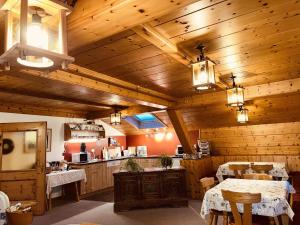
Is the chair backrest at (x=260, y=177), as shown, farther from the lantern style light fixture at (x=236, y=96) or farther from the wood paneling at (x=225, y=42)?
the wood paneling at (x=225, y=42)

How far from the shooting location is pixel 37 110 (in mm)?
6445

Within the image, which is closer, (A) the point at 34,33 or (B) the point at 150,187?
(A) the point at 34,33

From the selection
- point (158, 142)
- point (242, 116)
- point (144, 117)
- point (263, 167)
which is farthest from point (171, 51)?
point (158, 142)

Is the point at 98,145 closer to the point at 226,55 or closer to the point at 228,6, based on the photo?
the point at 226,55

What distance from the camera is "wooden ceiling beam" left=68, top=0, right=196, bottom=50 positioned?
1.43 m

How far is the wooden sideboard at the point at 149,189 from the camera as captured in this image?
5.36 meters

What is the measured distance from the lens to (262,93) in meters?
4.54

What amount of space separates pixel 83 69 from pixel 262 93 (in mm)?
3293

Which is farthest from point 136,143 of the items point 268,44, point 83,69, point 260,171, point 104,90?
point 268,44

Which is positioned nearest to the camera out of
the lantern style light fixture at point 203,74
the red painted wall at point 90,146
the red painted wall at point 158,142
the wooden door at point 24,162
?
the lantern style light fixture at point 203,74

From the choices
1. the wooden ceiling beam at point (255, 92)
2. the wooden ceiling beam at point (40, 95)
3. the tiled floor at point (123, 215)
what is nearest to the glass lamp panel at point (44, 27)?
the wooden ceiling beam at point (40, 95)

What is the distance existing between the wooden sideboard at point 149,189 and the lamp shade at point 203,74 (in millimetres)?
3464

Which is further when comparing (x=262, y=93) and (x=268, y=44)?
(x=262, y=93)

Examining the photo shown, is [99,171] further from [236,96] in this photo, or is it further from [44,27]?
[44,27]
